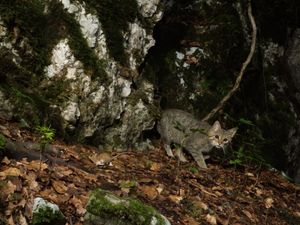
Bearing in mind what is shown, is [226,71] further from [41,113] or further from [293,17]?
[41,113]

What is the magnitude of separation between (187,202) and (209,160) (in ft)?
9.25

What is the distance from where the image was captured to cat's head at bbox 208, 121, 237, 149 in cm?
852

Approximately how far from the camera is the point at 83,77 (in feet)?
24.0

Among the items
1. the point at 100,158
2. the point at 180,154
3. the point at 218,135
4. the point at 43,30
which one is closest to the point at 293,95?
the point at 218,135

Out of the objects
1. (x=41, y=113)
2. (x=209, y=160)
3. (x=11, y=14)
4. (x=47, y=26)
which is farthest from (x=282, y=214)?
(x=11, y=14)

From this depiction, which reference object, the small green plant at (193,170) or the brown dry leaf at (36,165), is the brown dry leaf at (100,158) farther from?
the small green plant at (193,170)

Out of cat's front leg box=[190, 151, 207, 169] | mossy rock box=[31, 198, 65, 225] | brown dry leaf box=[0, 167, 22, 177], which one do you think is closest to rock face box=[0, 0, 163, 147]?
cat's front leg box=[190, 151, 207, 169]

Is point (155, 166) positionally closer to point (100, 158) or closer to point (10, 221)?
point (100, 158)

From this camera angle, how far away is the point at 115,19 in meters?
8.11

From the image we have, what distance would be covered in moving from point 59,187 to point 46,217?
709 mm

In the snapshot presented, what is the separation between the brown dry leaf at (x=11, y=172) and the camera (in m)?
4.95

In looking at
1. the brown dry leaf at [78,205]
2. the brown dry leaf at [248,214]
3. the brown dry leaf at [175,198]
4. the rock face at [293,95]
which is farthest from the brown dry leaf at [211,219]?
the rock face at [293,95]

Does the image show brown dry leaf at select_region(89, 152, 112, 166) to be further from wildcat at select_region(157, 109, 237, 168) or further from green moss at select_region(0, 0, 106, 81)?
wildcat at select_region(157, 109, 237, 168)

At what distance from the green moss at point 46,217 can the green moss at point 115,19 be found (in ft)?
12.6
